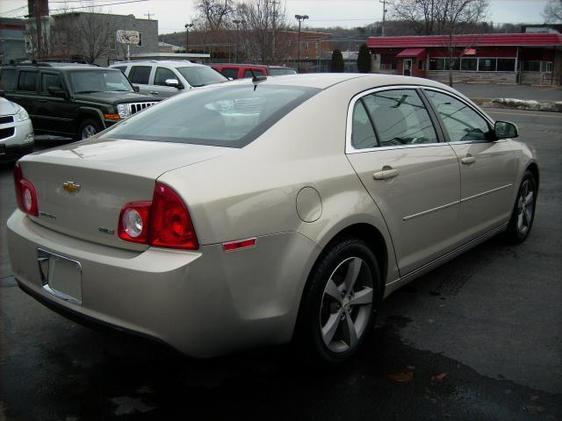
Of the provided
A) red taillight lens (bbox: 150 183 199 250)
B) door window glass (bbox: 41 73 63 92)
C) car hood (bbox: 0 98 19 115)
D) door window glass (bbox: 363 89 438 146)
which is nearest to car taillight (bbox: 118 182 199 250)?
red taillight lens (bbox: 150 183 199 250)

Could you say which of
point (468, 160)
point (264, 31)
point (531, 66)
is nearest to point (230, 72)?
point (468, 160)

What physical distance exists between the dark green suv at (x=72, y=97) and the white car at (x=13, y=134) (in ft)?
5.87

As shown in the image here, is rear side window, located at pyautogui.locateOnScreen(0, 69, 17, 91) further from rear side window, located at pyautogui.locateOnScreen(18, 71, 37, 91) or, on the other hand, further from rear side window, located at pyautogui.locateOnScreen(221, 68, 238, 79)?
rear side window, located at pyautogui.locateOnScreen(221, 68, 238, 79)

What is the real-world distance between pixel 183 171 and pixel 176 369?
124 cm

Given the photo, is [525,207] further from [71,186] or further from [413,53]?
[413,53]

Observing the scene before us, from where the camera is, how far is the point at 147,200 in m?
2.56

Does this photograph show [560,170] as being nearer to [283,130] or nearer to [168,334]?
[283,130]

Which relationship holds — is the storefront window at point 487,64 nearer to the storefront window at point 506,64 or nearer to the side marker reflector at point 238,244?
the storefront window at point 506,64

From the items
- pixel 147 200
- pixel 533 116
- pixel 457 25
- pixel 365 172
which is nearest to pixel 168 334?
pixel 147 200

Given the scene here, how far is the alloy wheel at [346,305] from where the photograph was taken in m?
3.10

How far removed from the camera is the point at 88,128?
11.3m

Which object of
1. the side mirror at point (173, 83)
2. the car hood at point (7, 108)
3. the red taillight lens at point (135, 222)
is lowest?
the red taillight lens at point (135, 222)

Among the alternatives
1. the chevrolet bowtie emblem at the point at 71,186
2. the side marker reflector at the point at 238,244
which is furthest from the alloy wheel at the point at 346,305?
the chevrolet bowtie emblem at the point at 71,186

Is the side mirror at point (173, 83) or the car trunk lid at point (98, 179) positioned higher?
the side mirror at point (173, 83)
